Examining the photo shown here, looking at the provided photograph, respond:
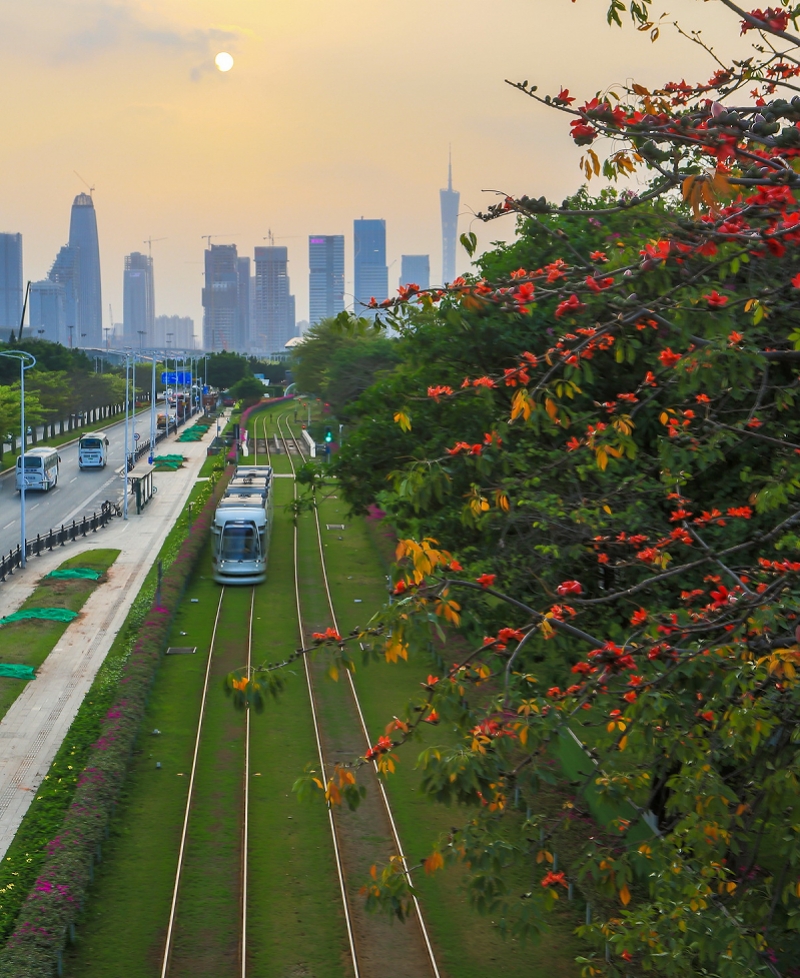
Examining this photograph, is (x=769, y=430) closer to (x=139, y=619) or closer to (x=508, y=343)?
(x=508, y=343)

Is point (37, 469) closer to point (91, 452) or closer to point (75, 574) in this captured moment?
point (91, 452)

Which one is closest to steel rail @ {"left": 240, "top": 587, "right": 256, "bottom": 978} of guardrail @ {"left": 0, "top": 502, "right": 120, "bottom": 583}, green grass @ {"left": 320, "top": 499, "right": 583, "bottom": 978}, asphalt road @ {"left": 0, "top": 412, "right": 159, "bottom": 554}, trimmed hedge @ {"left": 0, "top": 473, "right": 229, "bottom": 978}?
trimmed hedge @ {"left": 0, "top": 473, "right": 229, "bottom": 978}

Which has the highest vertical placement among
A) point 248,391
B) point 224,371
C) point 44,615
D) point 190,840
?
point 224,371

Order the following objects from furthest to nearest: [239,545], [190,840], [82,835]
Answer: [239,545]
[190,840]
[82,835]

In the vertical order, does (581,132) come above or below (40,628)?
above

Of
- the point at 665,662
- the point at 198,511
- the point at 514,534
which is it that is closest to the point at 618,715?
the point at 665,662

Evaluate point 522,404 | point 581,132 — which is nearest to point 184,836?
point 522,404
